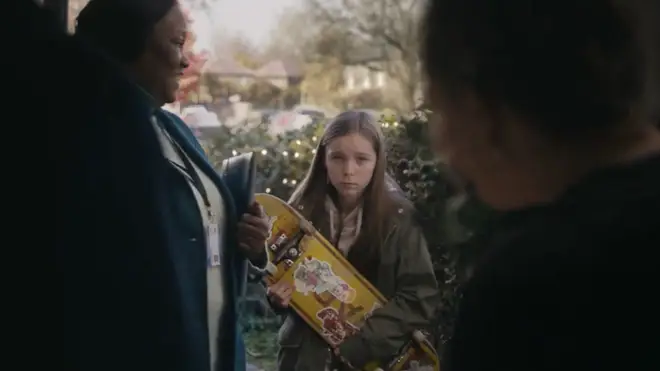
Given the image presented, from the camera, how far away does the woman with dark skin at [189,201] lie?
3.69 ft

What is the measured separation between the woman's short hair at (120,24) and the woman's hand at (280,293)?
26.1 inches

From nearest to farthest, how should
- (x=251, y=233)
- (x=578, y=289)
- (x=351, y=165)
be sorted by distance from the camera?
(x=578, y=289) < (x=251, y=233) < (x=351, y=165)

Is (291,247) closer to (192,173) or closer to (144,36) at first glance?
(192,173)

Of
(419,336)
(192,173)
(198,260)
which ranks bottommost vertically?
(419,336)

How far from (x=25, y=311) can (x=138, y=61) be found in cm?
49

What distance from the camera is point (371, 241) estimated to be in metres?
1.67

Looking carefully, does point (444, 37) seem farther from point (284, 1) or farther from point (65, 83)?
point (284, 1)

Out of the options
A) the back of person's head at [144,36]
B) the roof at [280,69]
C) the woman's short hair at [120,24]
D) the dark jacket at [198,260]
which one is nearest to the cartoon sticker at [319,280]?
the dark jacket at [198,260]

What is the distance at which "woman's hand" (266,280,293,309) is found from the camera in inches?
65.8

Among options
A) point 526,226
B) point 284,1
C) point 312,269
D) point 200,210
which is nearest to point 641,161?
point 526,226

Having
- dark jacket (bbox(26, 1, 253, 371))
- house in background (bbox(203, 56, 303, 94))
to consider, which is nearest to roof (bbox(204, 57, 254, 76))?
house in background (bbox(203, 56, 303, 94))

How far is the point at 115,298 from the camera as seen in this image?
0.89 metres

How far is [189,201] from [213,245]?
10 cm

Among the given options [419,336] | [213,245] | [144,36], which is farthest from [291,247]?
[144,36]
